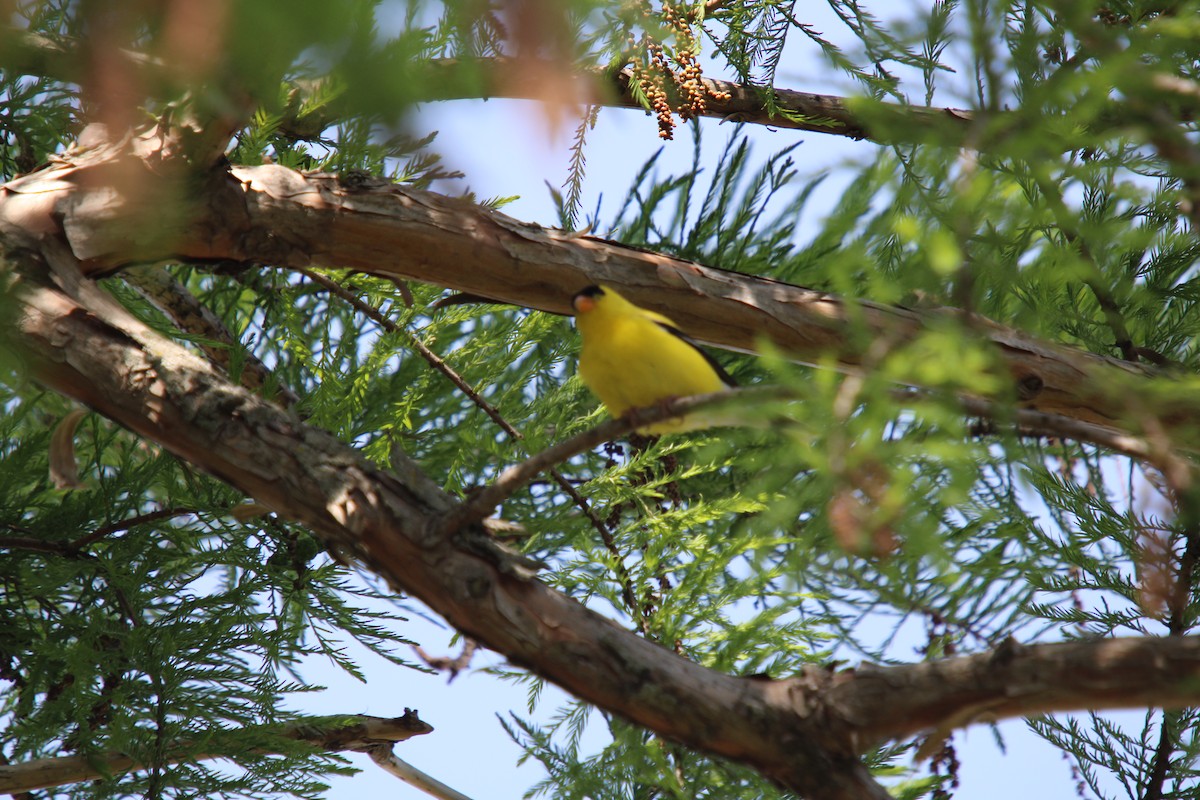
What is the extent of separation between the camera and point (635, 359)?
10.4 feet

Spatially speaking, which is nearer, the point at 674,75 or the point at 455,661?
the point at 455,661

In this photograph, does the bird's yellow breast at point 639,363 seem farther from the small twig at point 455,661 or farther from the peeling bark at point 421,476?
A: the small twig at point 455,661

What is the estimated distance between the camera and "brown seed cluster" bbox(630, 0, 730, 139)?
126 inches

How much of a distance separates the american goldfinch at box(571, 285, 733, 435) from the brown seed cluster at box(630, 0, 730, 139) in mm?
663

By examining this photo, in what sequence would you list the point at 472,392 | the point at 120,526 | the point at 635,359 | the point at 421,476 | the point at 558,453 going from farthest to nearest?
the point at 472,392, the point at 120,526, the point at 635,359, the point at 421,476, the point at 558,453

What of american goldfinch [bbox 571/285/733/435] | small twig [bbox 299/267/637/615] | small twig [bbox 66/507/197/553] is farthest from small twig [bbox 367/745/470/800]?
american goldfinch [bbox 571/285/733/435]

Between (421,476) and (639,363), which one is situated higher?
(639,363)

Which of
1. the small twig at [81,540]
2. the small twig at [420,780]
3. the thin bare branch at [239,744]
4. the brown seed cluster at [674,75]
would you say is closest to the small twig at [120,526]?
the small twig at [81,540]

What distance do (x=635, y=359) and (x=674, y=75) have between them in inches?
45.3

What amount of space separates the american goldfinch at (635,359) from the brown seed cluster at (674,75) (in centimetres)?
66

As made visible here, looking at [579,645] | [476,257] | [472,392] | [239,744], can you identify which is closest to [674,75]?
[476,257]

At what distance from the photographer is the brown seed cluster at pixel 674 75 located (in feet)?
10.5

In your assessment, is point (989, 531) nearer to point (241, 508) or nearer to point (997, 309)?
point (997, 309)

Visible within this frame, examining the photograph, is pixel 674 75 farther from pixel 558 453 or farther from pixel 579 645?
pixel 579 645
